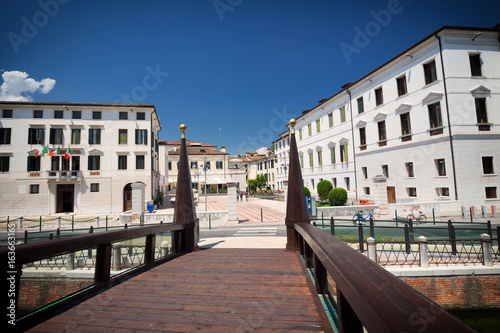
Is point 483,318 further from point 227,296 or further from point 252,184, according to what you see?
point 252,184

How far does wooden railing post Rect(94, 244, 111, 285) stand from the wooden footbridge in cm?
1

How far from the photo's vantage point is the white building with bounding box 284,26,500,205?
17.1 meters

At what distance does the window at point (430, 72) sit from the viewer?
18672 mm

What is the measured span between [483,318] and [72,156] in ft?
112

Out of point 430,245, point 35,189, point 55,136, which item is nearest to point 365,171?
point 430,245

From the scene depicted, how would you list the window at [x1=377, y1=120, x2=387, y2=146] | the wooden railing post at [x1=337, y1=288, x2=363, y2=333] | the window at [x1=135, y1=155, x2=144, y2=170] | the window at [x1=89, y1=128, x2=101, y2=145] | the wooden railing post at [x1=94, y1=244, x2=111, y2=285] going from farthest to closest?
1. the window at [x1=135, y1=155, x2=144, y2=170]
2. the window at [x1=89, y1=128, x2=101, y2=145]
3. the window at [x1=377, y1=120, x2=387, y2=146]
4. the wooden railing post at [x1=94, y1=244, x2=111, y2=285]
5. the wooden railing post at [x1=337, y1=288, x2=363, y2=333]

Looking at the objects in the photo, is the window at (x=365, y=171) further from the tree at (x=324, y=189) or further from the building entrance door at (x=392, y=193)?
the tree at (x=324, y=189)

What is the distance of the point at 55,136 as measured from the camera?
26.1 m

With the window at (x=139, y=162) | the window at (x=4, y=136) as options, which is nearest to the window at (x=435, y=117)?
the window at (x=139, y=162)

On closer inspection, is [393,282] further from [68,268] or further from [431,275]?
[431,275]

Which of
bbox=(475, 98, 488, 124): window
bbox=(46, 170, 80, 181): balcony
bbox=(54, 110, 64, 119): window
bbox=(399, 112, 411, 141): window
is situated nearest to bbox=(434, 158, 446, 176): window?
bbox=(399, 112, 411, 141): window

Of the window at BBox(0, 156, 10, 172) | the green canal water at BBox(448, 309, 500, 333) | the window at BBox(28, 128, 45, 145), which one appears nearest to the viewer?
the green canal water at BBox(448, 309, 500, 333)

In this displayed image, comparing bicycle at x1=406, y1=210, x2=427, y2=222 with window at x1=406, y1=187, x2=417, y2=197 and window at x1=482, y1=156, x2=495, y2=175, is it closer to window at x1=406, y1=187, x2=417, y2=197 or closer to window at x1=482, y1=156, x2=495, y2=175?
window at x1=406, y1=187, x2=417, y2=197

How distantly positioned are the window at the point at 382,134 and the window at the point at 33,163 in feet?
120
